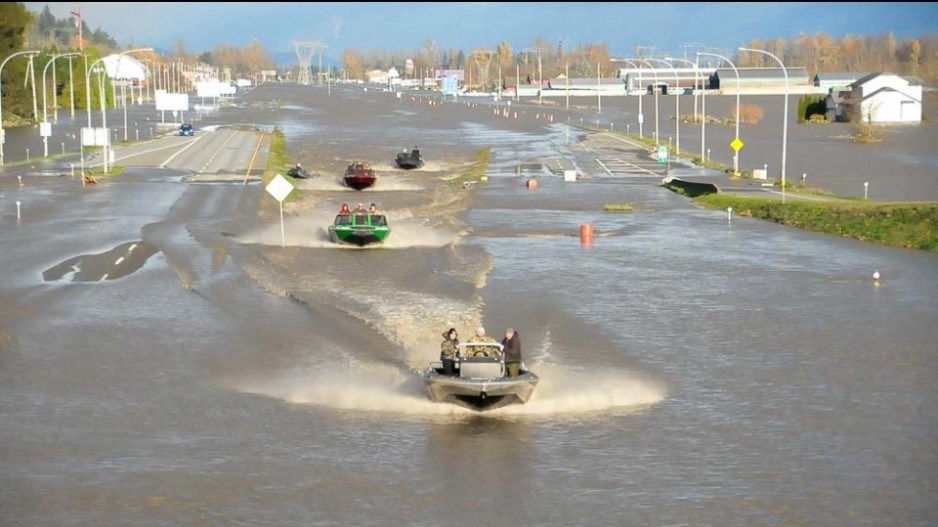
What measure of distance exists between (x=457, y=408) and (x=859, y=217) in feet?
137

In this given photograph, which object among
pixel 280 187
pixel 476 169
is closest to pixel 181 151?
pixel 476 169

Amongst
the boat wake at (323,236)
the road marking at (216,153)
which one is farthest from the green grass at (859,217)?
the road marking at (216,153)

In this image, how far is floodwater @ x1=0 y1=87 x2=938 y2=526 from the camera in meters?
23.7

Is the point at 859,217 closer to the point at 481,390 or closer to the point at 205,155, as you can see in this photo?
the point at 481,390

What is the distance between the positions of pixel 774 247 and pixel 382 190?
35.0 meters

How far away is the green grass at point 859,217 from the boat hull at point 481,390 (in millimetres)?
34548

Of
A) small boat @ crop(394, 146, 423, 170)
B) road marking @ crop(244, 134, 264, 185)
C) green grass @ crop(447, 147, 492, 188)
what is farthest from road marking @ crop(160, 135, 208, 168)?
green grass @ crop(447, 147, 492, 188)

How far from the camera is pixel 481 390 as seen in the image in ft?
91.5

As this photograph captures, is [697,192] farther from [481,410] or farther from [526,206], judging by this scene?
[481,410]

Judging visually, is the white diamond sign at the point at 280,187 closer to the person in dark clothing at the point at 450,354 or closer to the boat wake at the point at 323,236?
the boat wake at the point at 323,236

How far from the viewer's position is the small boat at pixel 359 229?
55.0 m

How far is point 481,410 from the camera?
2862cm

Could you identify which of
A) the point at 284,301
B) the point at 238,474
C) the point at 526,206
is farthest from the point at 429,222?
the point at 238,474

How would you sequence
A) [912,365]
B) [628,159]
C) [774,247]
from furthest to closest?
[628,159], [774,247], [912,365]
